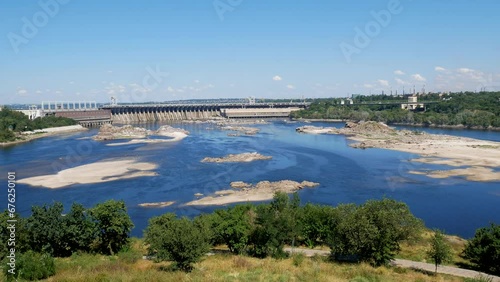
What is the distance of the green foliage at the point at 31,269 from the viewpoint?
40.4ft

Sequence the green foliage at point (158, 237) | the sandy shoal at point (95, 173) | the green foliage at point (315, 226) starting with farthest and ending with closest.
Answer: the sandy shoal at point (95, 173) < the green foliage at point (315, 226) < the green foliage at point (158, 237)

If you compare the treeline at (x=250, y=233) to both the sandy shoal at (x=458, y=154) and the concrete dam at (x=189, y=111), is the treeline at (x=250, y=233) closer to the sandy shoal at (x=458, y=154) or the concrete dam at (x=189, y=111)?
the sandy shoal at (x=458, y=154)

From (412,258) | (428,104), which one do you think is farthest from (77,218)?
(428,104)

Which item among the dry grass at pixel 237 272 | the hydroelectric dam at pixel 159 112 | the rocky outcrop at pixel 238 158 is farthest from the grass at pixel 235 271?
the hydroelectric dam at pixel 159 112

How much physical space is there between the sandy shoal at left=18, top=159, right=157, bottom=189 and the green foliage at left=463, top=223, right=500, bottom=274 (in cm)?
3007

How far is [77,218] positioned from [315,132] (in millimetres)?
66411

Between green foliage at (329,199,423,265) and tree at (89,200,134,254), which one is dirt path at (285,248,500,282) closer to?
green foliage at (329,199,423,265)

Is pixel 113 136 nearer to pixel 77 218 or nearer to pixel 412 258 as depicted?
pixel 77 218

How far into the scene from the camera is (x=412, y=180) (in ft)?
125

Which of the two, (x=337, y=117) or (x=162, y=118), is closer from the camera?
(x=337, y=117)

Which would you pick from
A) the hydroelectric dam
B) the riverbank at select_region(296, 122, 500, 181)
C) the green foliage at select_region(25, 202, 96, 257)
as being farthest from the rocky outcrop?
the hydroelectric dam

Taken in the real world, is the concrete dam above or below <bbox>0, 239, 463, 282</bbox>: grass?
above

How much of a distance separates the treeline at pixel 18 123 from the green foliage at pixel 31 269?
60.5 meters

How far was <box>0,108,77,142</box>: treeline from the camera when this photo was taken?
66.3 metres
